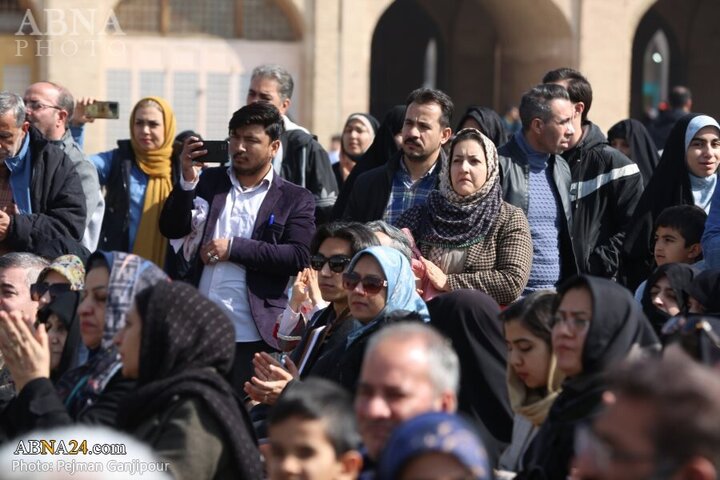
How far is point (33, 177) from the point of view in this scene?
7.01 metres

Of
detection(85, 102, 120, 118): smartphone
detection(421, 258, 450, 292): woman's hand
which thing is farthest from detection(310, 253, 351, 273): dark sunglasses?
detection(85, 102, 120, 118): smartphone

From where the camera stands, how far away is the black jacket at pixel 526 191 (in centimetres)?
670

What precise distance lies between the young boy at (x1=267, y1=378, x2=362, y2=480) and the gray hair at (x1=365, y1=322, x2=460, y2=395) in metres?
0.20

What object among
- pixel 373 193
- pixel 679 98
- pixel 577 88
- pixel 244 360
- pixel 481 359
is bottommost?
pixel 244 360

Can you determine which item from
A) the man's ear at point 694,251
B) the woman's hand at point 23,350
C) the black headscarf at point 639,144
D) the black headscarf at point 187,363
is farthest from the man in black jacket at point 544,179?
the woman's hand at point 23,350

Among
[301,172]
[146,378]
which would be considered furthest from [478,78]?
[146,378]

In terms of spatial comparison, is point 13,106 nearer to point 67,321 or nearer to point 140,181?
point 140,181

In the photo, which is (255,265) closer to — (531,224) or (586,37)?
(531,224)

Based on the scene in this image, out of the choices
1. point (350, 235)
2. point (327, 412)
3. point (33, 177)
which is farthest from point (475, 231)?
point (327, 412)

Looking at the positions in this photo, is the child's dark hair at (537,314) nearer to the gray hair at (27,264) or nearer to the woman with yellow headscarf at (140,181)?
the gray hair at (27,264)

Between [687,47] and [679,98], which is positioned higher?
[687,47]

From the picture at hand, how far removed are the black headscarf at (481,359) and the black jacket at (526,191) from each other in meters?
1.59

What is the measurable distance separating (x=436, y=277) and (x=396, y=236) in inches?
12.4

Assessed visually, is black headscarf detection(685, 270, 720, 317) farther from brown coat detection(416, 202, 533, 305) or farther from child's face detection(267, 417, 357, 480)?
child's face detection(267, 417, 357, 480)
